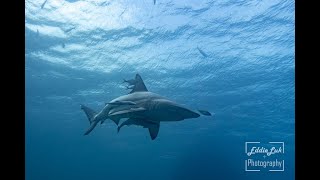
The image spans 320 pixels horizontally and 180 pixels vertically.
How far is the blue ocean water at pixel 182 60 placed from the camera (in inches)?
532

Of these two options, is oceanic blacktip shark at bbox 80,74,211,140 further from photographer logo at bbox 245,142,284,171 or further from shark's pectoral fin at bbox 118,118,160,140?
photographer logo at bbox 245,142,284,171

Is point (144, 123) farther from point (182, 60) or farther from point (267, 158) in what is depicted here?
point (182, 60)

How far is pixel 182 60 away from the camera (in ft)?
56.0

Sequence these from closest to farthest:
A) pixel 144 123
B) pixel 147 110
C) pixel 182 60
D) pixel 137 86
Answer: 1. pixel 147 110
2. pixel 144 123
3. pixel 137 86
4. pixel 182 60

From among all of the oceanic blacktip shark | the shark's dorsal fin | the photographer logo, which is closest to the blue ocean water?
the photographer logo

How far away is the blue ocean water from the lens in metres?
13.5

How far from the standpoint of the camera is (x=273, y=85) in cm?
1820

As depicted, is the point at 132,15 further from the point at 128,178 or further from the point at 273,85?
the point at 128,178

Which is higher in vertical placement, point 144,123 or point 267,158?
point 144,123

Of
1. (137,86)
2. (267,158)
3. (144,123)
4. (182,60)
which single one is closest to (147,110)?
(144,123)

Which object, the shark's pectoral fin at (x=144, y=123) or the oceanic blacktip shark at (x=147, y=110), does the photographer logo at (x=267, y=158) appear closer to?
the oceanic blacktip shark at (x=147, y=110)

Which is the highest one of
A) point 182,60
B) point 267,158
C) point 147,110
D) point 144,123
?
point 182,60
